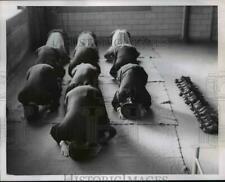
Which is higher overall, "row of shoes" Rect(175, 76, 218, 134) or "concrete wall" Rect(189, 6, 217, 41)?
"concrete wall" Rect(189, 6, 217, 41)

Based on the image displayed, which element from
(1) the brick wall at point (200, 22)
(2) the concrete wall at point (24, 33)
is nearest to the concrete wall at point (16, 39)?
(2) the concrete wall at point (24, 33)

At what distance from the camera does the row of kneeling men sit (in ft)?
2.48

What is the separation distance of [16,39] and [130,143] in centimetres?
34

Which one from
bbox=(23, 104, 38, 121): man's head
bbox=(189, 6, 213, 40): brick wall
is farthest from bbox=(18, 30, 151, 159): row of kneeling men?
bbox=(189, 6, 213, 40): brick wall

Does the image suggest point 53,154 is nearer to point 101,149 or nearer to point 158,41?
point 101,149

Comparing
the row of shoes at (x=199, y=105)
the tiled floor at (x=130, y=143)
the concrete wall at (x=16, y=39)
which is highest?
the concrete wall at (x=16, y=39)

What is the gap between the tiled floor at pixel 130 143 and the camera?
0.75 metres

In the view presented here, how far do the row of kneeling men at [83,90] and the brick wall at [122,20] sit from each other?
0.02m

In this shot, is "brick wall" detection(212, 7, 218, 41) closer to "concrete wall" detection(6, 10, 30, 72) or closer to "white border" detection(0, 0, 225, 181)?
"white border" detection(0, 0, 225, 181)

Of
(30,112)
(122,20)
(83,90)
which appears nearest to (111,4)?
(122,20)

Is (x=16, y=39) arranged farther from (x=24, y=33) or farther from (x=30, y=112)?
(x=30, y=112)

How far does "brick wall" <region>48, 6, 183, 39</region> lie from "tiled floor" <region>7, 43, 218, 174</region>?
0.17 feet

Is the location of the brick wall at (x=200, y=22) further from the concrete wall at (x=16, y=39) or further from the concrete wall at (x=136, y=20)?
the concrete wall at (x=16, y=39)

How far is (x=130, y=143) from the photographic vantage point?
78 centimetres
